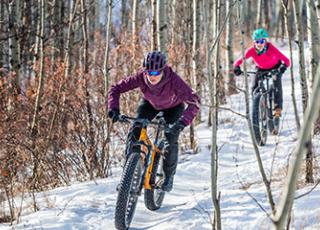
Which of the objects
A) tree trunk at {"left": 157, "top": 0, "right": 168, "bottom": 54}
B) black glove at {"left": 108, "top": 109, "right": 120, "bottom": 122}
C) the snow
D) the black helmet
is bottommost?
the snow

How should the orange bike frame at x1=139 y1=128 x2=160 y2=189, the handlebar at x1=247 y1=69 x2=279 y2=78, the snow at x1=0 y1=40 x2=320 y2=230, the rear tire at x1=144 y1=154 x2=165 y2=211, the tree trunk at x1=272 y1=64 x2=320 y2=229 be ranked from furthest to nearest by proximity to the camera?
1. the handlebar at x1=247 y1=69 x2=279 y2=78
2. the rear tire at x1=144 y1=154 x2=165 y2=211
3. the orange bike frame at x1=139 y1=128 x2=160 y2=189
4. the snow at x1=0 y1=40 x2=320 y2=230
5. the tree trunk at x1=272 y1=64 x2=320 y2=229

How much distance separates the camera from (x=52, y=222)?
4.62 m

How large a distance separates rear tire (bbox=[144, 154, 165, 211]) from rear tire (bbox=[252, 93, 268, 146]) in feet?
9.21

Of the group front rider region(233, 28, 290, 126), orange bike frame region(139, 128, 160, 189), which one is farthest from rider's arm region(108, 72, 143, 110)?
front rider region(233, 28, 290, 126)

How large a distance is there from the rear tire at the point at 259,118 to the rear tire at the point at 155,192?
2807 mm

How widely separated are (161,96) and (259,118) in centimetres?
312

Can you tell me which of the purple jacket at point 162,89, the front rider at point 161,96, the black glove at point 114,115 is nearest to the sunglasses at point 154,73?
the front rider at point 161,96

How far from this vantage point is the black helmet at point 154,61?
15.3 feet

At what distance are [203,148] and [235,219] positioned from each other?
3.76 m

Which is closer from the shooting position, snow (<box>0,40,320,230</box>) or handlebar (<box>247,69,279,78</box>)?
snow (<box>0,40,320,230</box>)

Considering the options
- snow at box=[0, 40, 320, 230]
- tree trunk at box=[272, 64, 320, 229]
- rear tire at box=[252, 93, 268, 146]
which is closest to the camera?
tree trunk at box=[272, 64, 320, 229]

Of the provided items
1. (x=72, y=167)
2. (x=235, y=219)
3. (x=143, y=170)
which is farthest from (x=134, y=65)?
(x=235, y=219)

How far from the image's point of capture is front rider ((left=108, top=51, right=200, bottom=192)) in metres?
4.68

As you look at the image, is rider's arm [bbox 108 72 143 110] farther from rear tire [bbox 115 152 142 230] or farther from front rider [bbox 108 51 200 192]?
rear tire [bbox 115 152 142 230]
